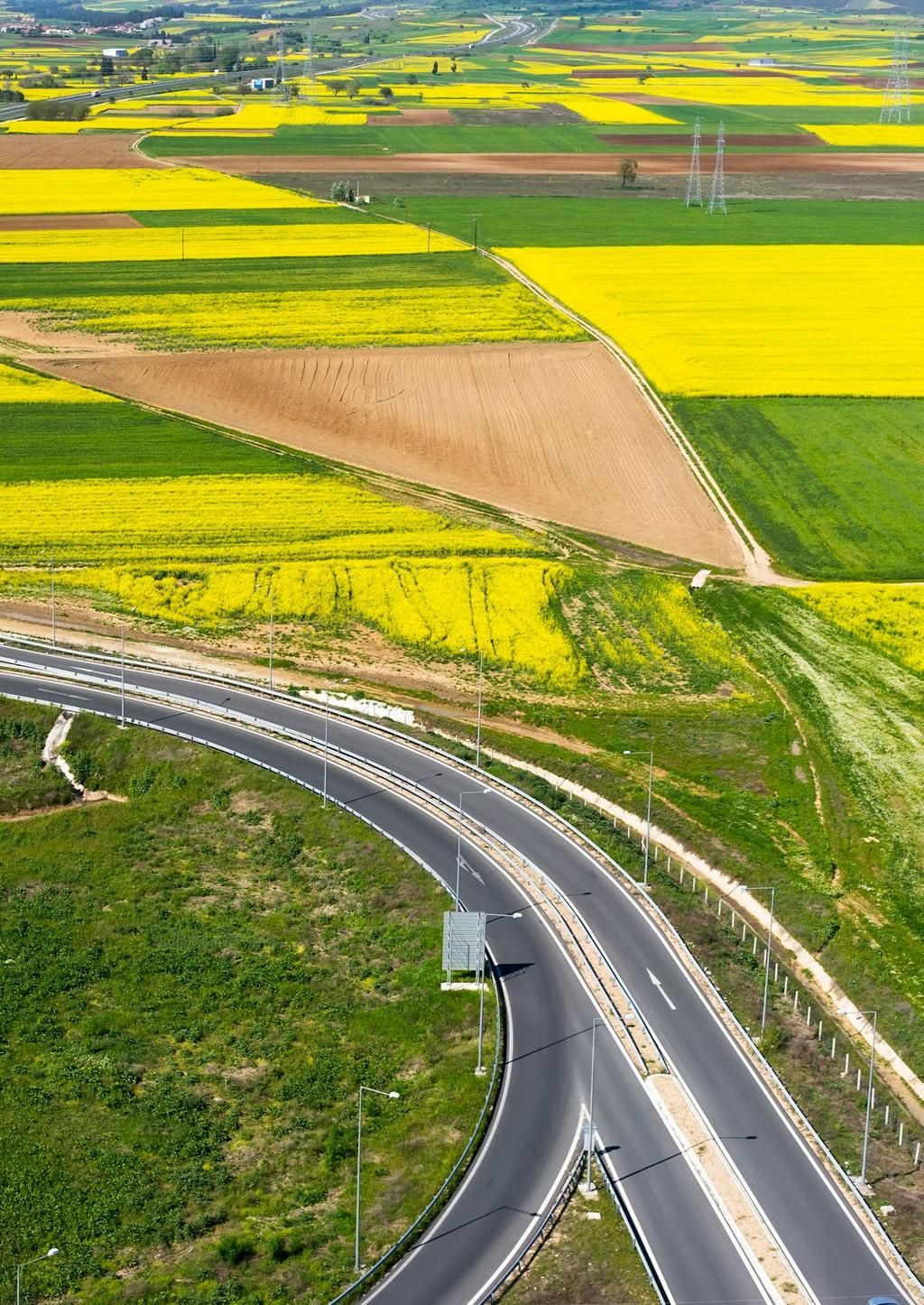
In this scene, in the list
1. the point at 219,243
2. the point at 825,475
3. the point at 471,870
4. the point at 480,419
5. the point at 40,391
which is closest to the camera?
the point at 471,870

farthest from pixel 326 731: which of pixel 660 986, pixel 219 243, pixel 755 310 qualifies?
pixel 219 243

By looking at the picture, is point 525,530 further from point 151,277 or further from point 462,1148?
→ point 151,277

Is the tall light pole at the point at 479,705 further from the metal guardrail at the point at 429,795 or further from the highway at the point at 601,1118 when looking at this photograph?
the highway at the point at 601,1118

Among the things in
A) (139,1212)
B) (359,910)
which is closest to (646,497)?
(359,910)

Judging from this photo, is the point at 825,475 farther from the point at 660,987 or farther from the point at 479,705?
the point at 660,987

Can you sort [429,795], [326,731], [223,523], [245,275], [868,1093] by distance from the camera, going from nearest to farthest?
1. [868,1093]
2. [429,795]
3. [326,731]
4. [223,523]
5. [245,275]

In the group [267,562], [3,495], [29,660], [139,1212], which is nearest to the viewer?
[139,1212]

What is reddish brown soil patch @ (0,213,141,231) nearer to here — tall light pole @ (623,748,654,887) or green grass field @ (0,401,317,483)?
green grass field @ (0,401,317,483)
